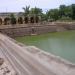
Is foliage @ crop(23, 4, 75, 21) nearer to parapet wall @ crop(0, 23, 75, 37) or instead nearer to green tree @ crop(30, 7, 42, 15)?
green tree @ crop(30, 7, 42, 15)

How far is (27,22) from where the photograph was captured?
50000 millimetres

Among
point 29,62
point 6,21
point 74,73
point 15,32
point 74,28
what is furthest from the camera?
point 74,28

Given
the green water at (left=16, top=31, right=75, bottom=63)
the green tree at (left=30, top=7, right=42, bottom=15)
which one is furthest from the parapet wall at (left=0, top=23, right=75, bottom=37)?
the green tree at (left=30, top=7, right=42, bottom=15)

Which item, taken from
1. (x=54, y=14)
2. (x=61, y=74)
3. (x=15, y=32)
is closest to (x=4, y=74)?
(x=61, y=74)

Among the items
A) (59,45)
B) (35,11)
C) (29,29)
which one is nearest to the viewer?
(59,45)

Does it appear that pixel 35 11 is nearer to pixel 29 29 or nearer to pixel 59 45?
pixel 29 29

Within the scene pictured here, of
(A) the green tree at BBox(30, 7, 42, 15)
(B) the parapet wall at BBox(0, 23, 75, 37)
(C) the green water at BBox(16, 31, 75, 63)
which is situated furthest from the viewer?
(A) the green tree at BBox(30, 7, 42, 15)

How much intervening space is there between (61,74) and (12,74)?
118 inches

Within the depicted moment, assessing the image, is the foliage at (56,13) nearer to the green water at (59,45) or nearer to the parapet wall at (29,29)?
the parapet wall at (29,29)

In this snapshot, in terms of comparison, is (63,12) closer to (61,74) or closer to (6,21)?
(6,21)

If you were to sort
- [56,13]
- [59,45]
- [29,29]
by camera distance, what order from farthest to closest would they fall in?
[56,13] → [29,29] → [59,45]

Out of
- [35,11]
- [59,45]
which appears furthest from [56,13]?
[59,45]

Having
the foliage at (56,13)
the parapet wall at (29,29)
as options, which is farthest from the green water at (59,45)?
the foliage at (56,13)

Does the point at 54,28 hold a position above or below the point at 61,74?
below
